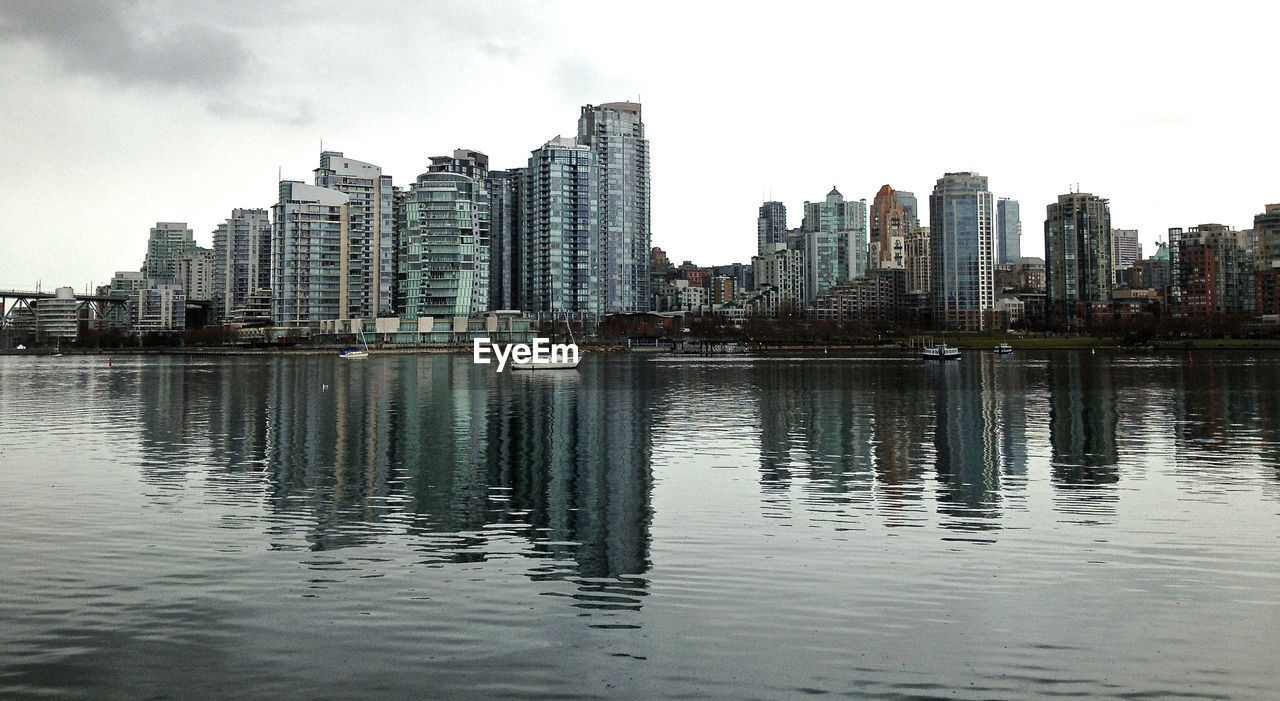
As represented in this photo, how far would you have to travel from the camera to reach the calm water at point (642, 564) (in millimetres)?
13789

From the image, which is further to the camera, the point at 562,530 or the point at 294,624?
the point at 562,530

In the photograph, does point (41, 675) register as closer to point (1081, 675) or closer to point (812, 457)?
point (1081, 675)

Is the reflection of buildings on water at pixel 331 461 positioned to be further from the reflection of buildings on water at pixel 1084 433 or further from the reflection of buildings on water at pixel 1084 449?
the reflection of buildings on water at pixel 1084 433

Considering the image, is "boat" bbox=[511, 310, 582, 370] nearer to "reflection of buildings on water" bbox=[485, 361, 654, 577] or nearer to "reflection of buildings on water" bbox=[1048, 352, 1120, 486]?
"reflection of buildings on water" bbox=[485, 361, 654, 577]

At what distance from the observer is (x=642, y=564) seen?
2039 centimetres

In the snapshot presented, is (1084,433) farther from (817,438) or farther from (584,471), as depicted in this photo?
(584,471)

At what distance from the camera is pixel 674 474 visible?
111 ft

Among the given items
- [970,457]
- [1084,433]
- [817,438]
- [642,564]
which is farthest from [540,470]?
[1084,433]

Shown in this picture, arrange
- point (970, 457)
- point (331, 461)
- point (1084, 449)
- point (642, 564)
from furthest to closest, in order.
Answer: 1. point (1084, 449)
2. point (970, 457)
3. point (331, 461)
4. point (642, 564)

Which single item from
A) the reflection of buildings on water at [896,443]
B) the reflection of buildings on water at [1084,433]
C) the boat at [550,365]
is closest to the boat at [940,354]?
the boat at [550,365]

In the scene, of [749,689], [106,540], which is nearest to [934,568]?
[749,689]

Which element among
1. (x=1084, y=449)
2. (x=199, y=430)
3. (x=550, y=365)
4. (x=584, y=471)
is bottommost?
(x=584, y=471)

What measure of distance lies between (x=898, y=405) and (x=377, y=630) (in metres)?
54.4

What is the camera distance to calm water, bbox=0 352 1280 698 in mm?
13789
